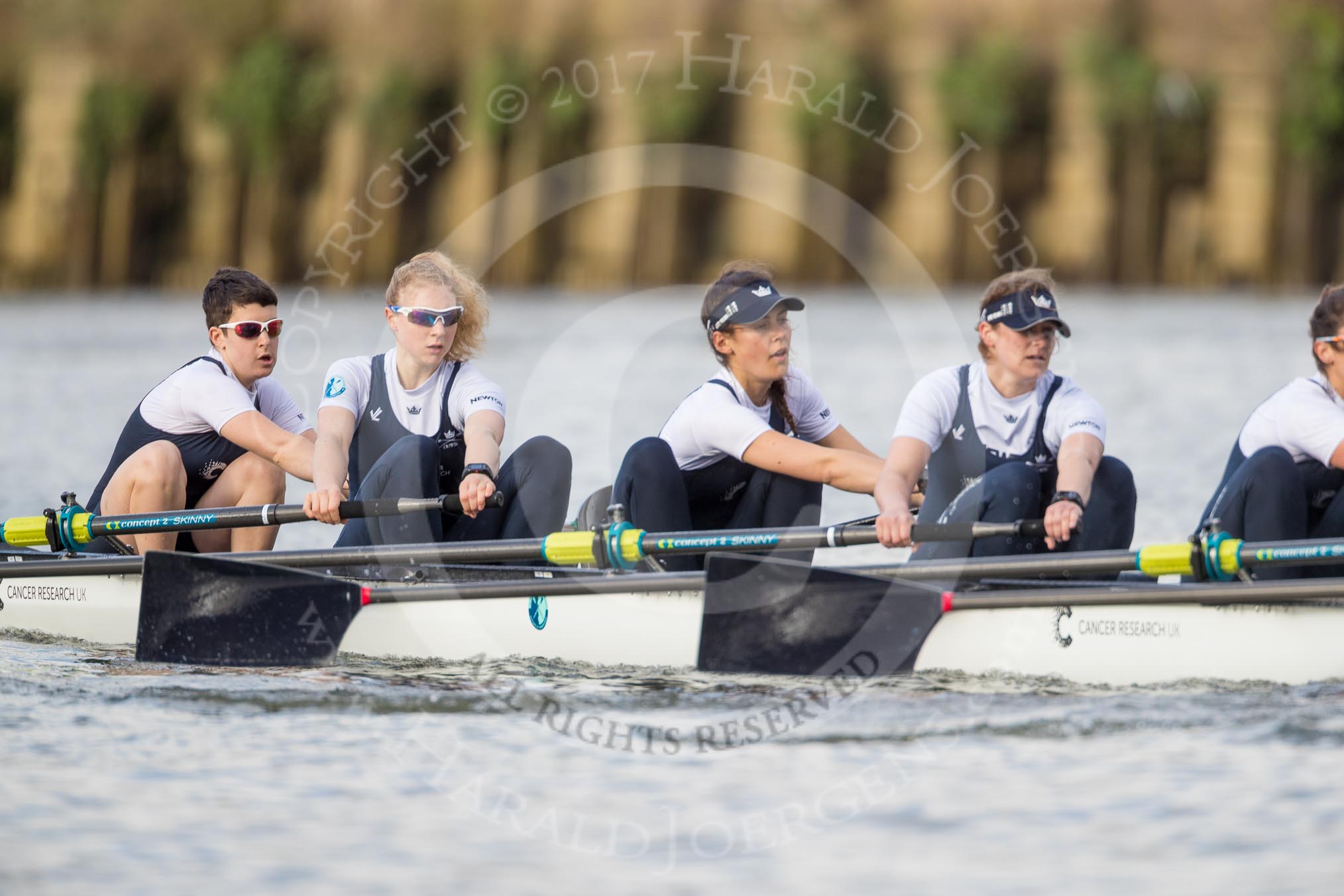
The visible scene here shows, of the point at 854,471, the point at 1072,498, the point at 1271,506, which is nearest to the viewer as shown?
the point at 1072,498

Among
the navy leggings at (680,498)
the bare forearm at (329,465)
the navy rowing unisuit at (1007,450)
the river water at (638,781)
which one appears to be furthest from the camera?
the bare forearm at (329,465)

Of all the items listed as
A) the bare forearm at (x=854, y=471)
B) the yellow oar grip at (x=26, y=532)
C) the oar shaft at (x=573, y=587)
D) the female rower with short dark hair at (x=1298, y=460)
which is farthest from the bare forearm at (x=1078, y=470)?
the yellow oar grip at (x=26, y=532)

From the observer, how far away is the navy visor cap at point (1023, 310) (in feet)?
21.0

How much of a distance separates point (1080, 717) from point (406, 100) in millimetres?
50993

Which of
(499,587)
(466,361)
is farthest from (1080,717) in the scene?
(466,361)

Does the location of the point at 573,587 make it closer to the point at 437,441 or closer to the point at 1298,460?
the point at 437,441

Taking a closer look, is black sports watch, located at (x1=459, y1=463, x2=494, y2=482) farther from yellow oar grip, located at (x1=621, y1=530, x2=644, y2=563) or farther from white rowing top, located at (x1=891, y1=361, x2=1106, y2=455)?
white rowing top, located at (x1=891, y1=361, x2=1106, y2=455)

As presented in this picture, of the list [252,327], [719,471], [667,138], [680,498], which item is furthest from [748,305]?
[667,138]

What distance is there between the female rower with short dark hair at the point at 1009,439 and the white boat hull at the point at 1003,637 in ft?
1.11

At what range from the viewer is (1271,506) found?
634cm

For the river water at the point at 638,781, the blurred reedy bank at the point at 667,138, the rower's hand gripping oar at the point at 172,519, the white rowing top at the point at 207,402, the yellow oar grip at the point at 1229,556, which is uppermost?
the blurred reedy bank at the point at 667,138

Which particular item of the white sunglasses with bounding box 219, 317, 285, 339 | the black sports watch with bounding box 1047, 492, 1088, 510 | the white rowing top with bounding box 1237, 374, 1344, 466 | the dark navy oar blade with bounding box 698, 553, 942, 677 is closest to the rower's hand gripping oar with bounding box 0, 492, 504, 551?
the white sunglasses with bounding box 219, 317, 285, 339

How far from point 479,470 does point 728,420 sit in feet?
3.39

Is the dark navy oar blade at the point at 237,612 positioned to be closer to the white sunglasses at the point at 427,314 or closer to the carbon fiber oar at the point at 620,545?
the carbon fiber oar at the point at 620,545
